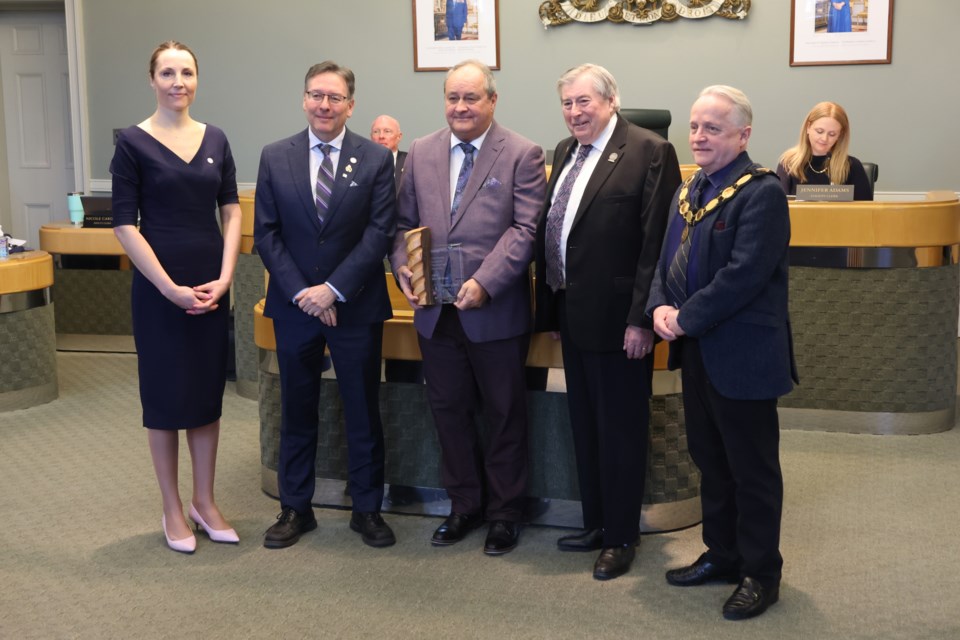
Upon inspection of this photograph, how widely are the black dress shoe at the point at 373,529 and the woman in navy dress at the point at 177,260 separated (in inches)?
16.8

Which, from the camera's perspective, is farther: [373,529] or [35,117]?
[35,117]

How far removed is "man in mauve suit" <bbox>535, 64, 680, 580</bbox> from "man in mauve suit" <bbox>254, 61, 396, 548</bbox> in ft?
1.87

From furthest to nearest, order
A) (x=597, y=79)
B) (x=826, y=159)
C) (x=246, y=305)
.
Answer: (x=246, y=305) → (x=826, y=159) → (x=597, y=79)

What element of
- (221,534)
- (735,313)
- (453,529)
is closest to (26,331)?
(221,534)

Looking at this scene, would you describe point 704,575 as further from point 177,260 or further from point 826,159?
point 826,159

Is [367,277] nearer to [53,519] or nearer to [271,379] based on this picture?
[271,379]

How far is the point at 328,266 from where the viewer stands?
3551 mm

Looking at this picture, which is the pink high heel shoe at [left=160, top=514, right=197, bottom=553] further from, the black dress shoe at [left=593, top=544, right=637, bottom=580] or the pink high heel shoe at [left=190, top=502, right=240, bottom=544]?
the black dress shoe at [left=593, top=544, right=637, bottom=580]

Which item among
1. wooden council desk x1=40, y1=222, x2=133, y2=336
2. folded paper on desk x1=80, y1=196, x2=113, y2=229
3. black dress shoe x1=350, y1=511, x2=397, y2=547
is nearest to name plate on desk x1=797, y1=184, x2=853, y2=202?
black dress shoe x1=350, y1=511, x2=397, y2=547

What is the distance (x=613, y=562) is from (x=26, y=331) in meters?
3.61

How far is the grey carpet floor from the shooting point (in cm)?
305

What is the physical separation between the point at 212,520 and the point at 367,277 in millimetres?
1020

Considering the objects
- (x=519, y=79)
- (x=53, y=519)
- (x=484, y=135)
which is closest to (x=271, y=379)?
(x=53, y=519)

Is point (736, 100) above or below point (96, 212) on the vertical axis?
above
